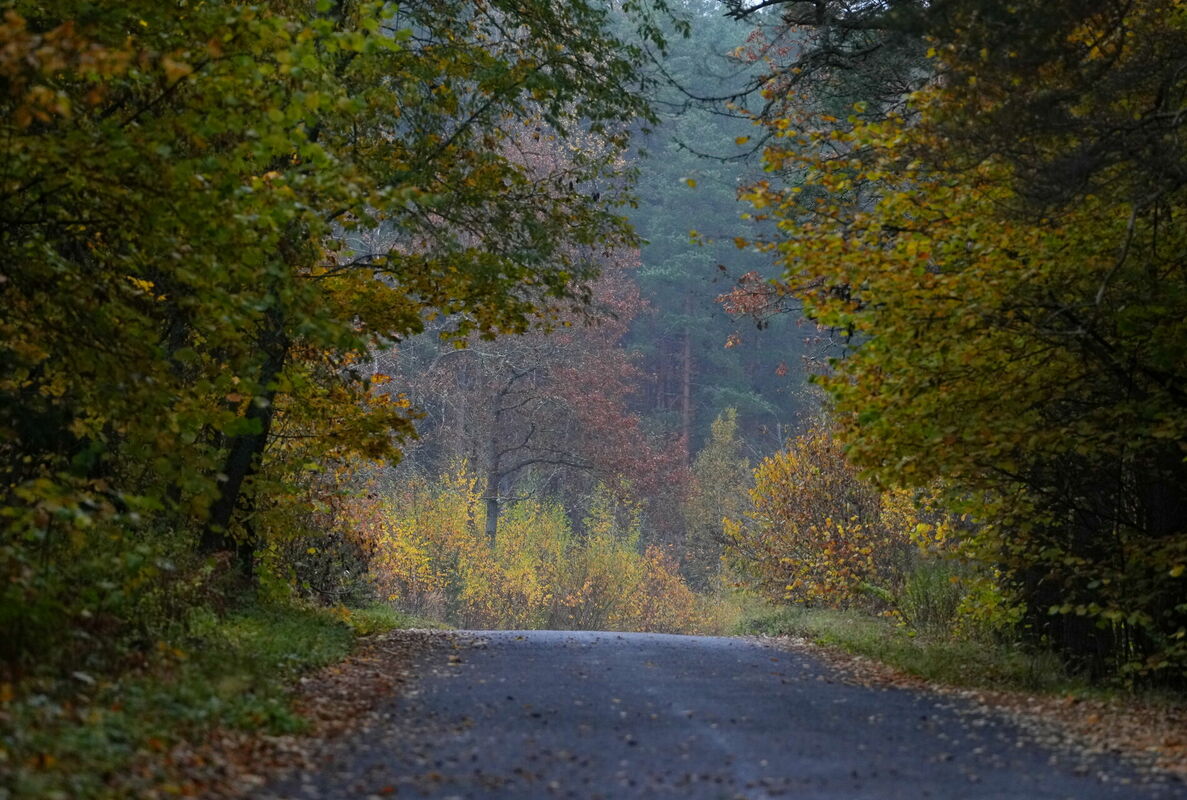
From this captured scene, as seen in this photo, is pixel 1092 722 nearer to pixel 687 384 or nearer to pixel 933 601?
pixel 933 601

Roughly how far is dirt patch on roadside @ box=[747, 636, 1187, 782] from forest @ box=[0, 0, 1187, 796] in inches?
31.3

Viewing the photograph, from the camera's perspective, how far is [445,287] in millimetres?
13273

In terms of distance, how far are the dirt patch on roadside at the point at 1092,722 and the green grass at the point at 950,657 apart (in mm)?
382

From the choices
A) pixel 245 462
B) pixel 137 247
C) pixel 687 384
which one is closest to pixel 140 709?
pixel 137 247

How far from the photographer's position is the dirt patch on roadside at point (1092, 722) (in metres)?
7.52

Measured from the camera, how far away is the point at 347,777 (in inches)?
252

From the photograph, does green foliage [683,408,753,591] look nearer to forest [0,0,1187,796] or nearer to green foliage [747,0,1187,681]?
forest [0,0,1187,796]

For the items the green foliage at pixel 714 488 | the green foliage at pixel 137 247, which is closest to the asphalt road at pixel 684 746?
the green foliage at pixel 137 247

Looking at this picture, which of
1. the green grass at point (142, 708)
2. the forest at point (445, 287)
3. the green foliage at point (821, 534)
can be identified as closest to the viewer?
the green grass at point (142, 708)

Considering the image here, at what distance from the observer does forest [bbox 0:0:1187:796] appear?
7770 mm

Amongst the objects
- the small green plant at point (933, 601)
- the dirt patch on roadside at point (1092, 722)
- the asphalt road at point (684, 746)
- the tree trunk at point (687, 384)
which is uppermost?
the tree trunk at point (687, 384)

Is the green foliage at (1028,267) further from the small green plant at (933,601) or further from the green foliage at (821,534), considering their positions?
the green foliage at (821,534)

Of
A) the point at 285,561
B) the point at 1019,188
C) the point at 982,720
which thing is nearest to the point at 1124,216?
the point at 1019,188

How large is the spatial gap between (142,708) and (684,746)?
3.09 m
